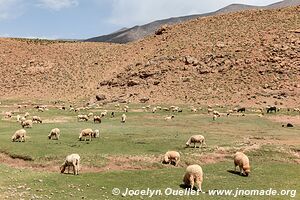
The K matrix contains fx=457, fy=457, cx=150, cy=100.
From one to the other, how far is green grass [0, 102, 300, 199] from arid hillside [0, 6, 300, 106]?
94.4 ft

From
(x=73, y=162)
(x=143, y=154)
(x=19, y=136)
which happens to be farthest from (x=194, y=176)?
(x=19, y=136)

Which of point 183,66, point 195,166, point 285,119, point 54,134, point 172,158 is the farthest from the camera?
point 183,66

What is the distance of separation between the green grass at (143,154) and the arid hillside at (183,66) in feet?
94.4

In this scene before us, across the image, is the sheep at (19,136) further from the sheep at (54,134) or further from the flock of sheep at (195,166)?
the flock of sheep at (195,166)

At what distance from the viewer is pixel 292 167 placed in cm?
2864

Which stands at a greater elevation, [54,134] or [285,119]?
[54,134]

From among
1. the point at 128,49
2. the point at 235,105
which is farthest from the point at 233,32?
the point at 235,105

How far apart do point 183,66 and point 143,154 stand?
2453 inches

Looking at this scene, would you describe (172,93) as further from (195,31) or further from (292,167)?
(292,167)

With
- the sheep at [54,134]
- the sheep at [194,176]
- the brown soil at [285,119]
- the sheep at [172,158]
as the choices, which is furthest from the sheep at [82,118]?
the sheep at [194,176]

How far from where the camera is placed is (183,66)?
90.4 metres

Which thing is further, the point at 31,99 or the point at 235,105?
the point at 31,99

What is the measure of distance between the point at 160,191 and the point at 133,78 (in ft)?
227

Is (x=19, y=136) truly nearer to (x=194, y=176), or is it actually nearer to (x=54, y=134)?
(x=54, y=134)
